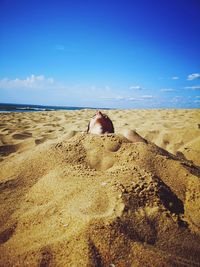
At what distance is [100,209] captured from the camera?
1383 millimetres

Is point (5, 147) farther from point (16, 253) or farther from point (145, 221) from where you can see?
point (145, 221)

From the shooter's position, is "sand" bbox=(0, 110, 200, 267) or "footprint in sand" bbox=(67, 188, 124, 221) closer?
"sand" bbox=(0, 110, 200, 267)

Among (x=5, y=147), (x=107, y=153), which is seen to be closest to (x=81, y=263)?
(x=107, y=153)

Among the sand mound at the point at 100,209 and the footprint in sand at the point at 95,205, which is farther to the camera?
the footprint in sand at the point at 95,205

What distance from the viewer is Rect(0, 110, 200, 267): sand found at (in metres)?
1.14

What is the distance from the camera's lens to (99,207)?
4.58 feet

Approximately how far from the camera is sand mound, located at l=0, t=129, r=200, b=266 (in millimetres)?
1142

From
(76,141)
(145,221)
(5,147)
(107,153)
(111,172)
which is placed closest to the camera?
(145,221)

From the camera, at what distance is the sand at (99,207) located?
1144 mm

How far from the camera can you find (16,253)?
1204 millimetres

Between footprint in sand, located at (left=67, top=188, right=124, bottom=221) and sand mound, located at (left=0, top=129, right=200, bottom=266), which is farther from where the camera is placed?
footprint in sand, located at (left=67, top=188, right=124, bottom=221)

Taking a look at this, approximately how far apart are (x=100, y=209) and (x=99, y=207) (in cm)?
2

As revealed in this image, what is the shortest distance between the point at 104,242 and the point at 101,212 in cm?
22

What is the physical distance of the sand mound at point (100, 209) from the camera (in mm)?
1142
